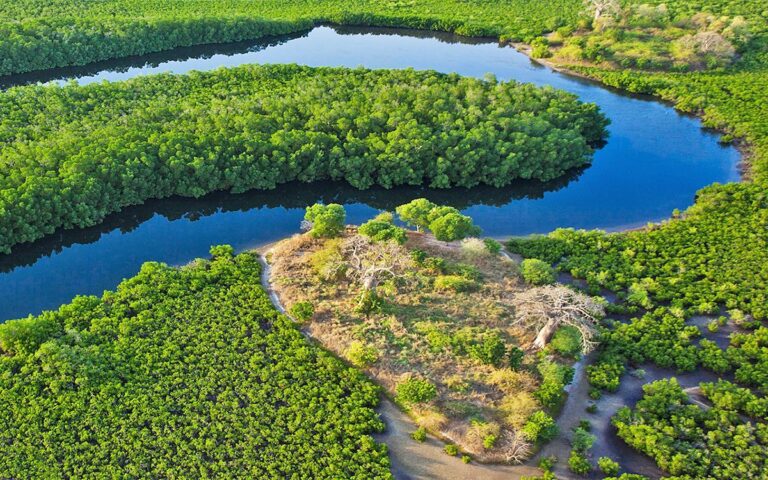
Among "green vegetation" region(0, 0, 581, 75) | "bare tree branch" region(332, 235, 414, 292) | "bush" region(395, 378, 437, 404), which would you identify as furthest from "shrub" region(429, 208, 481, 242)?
"green vegetation" region(0, 0, 581, 75)

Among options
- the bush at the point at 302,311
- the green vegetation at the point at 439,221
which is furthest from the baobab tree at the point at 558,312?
the bush at the point at 302,311

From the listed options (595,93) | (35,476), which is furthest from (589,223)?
(35,476)

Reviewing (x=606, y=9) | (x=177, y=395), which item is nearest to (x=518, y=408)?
(x=177, y=395)

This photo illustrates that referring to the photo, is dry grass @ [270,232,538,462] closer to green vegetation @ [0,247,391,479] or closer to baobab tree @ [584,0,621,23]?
green vegetation @ [0,247,391,479]

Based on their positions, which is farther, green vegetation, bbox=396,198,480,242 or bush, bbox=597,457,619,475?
green vegetation, bbox=396,198,480,242

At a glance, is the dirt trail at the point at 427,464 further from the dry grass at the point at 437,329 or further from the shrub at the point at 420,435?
the dry grass at the point at 437,329

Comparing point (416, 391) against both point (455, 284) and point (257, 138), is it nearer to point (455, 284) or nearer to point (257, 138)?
point (455, 284)
